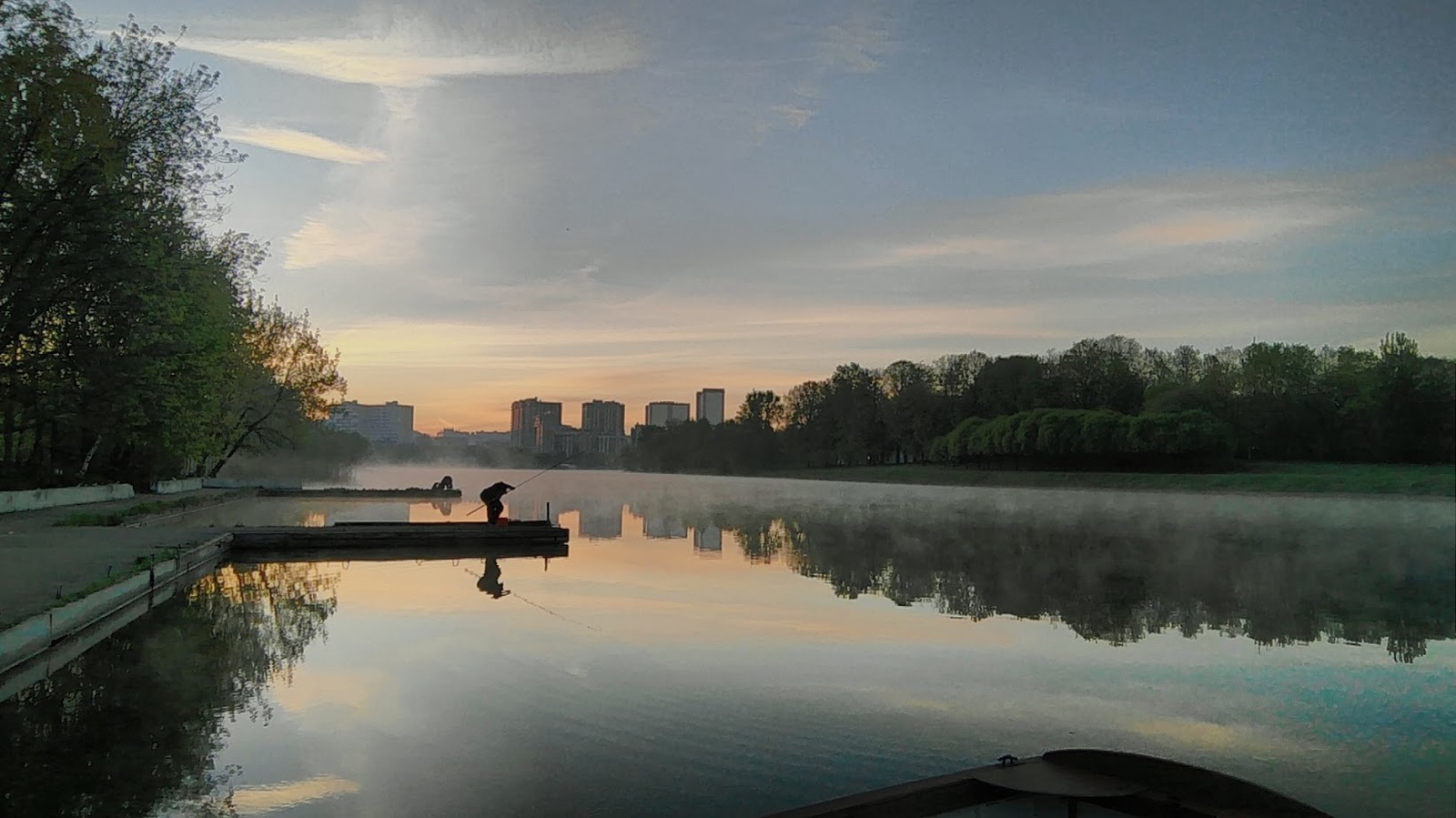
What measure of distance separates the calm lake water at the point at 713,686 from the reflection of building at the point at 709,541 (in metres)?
1.99

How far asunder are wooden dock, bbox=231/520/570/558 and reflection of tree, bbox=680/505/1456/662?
541cm

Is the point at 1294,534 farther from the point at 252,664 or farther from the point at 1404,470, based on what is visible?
the point at 252,664

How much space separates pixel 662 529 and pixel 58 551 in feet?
61.5

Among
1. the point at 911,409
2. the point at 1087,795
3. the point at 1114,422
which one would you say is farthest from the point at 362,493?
the point at 911,409

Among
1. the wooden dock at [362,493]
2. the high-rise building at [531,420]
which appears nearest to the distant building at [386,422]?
the high-rise building at [531,420]

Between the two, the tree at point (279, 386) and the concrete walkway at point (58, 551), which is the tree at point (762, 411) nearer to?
the tree at point (279, 386)

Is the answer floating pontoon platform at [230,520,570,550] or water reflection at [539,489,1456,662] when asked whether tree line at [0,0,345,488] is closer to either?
floating pontoon platform at [230,520,570,550]

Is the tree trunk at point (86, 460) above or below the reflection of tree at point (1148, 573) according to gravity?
above

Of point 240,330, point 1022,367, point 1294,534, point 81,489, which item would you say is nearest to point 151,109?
point 81,489

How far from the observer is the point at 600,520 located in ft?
124

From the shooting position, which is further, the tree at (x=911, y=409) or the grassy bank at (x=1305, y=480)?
the tree at (x=911, y=409)

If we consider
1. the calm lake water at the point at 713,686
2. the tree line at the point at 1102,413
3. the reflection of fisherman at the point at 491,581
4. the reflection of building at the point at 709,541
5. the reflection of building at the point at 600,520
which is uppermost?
the tree line at the point at 1102,413

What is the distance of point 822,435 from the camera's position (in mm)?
110812

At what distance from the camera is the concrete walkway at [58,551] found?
484 inches
